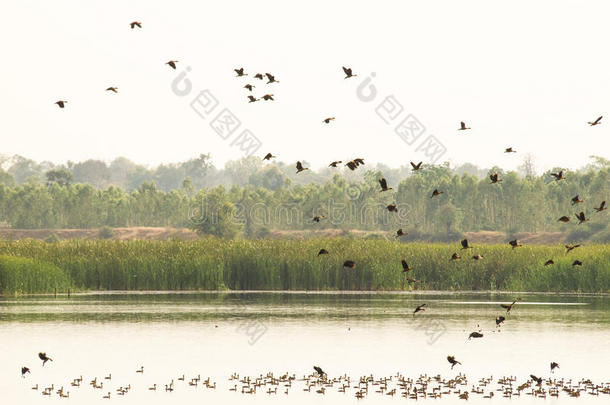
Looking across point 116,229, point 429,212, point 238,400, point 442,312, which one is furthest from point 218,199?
point 238,400

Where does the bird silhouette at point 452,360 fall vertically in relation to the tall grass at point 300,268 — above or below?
below

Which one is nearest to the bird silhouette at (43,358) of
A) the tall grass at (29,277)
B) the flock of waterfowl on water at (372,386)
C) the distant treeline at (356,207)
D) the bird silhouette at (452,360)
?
the flock of waterfowl on water at (372,386)

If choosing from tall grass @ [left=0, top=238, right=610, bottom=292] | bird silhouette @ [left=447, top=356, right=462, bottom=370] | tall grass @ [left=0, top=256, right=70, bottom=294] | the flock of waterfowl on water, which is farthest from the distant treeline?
the flock of waterfowl on water

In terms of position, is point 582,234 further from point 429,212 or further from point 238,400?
point 238,400

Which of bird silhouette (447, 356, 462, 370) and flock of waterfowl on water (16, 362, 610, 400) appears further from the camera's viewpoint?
bird silhouette (447, 356, 462, 370)

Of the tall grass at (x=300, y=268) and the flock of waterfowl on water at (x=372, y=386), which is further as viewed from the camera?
the tall grass at (x=300, y=268)

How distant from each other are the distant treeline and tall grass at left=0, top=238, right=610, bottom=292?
4366 centimetres

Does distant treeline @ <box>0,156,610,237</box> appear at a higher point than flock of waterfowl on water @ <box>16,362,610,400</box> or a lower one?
higher

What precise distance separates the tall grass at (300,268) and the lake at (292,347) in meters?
4.82

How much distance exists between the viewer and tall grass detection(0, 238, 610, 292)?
1718 inches

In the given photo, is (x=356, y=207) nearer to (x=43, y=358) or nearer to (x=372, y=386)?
(x=43, y=358)

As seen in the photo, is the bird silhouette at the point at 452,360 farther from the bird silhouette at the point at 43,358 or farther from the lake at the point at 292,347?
the bird silhouette at the point at 43,358

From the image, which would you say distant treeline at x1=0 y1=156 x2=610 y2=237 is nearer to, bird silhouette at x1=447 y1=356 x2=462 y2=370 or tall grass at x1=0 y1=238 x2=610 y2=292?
tall grass at x1=0 y1=238 x2=610 y2=292

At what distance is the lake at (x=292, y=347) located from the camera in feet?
58.6
